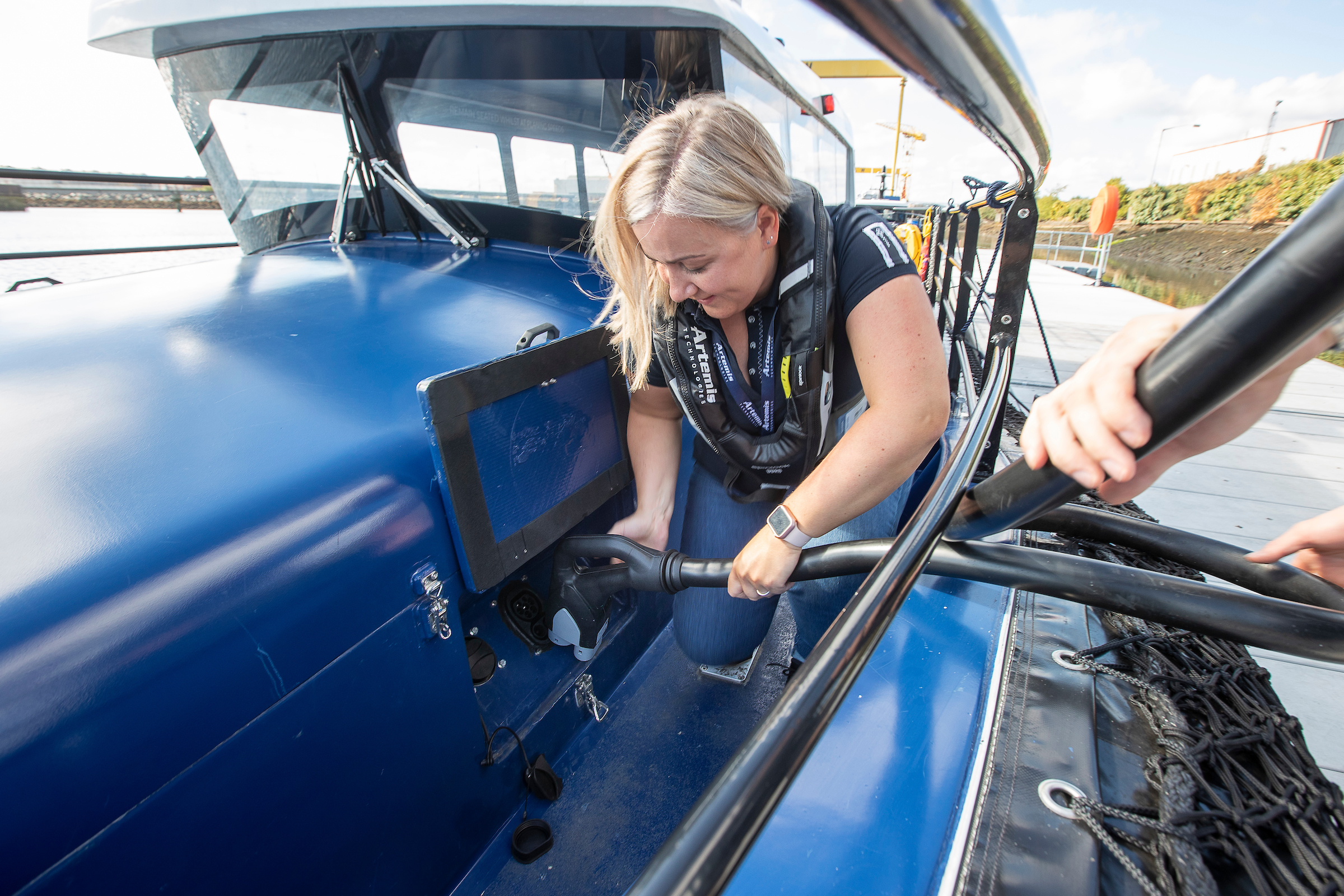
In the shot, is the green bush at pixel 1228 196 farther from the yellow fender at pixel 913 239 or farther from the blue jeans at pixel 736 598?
the blue jeans at pixel 736 598

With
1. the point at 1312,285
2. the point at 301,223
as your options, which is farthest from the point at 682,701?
the point at 301,223

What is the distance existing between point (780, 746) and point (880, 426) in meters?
0.92

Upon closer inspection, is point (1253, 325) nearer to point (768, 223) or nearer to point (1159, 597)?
point (1159, 597)

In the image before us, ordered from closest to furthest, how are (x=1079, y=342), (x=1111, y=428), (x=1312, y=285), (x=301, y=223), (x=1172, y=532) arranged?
(x=1312, y=285)
(x=1111, y=428)
(x=1172, y=532)
(x=301, y=223)
(x=1079, y=342)

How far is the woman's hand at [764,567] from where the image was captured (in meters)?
1.17

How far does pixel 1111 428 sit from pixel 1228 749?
2.67 feet

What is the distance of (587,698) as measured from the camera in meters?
1.57

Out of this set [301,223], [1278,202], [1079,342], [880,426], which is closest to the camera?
[880,426]

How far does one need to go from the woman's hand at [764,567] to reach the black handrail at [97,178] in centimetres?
257

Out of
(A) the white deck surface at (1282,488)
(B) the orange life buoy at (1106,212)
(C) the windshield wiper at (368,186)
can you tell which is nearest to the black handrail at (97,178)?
(C) the windshield wiper at (368,186)

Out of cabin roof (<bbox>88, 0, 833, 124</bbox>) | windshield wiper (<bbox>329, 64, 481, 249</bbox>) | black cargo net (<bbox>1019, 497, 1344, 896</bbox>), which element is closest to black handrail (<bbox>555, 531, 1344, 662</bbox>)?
black cargo net (<bbox>1019, 497, 1344, 896</bbox>)

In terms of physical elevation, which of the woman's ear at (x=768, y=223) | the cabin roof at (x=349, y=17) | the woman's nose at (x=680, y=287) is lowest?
the woman's nose at (x=680, y=287)

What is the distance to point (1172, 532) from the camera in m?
0.82

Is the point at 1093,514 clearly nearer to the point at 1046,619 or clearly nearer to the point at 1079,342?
the point at 1046,619
